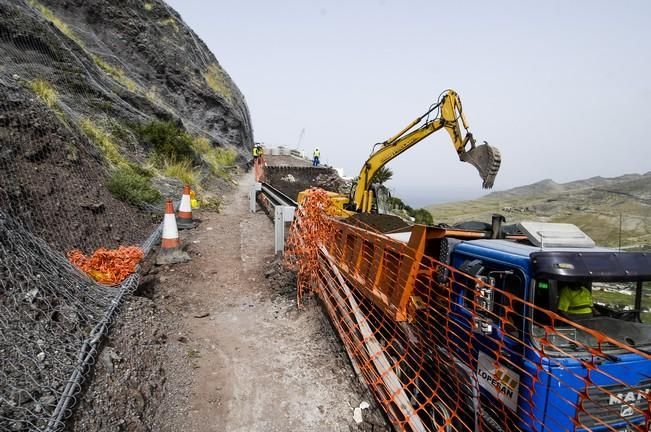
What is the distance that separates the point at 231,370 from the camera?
4258mm

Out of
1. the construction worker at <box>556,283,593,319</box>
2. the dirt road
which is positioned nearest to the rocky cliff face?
the dirt road

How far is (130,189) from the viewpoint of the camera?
8305mm

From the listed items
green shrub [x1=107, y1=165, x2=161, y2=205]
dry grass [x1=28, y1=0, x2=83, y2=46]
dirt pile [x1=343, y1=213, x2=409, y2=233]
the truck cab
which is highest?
dry grass [x1=28, y1=0, x2=83, y2=46]

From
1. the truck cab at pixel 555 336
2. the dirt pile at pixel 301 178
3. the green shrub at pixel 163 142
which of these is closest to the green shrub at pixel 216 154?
the dirt pile at pixel 301 178

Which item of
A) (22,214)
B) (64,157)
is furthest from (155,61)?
(22,214)

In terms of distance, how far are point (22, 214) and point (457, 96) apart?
811 cm

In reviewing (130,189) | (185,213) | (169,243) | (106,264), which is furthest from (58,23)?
(106,264)

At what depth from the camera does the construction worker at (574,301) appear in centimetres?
313

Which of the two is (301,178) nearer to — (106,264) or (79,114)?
(79,114)

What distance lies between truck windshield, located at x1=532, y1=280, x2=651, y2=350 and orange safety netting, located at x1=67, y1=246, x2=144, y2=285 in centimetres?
494

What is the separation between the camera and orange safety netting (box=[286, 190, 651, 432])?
2938 mm

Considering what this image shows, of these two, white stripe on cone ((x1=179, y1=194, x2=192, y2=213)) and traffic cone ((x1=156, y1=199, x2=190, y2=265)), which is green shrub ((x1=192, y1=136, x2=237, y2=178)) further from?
traffic cone ((x1=156, y1=199, x2=190, y2=265))

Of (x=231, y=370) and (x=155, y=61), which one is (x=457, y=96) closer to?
(x=231, y=370)

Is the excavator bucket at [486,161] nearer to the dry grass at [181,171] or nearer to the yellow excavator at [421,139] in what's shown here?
the yellow excavator at [421,139]
